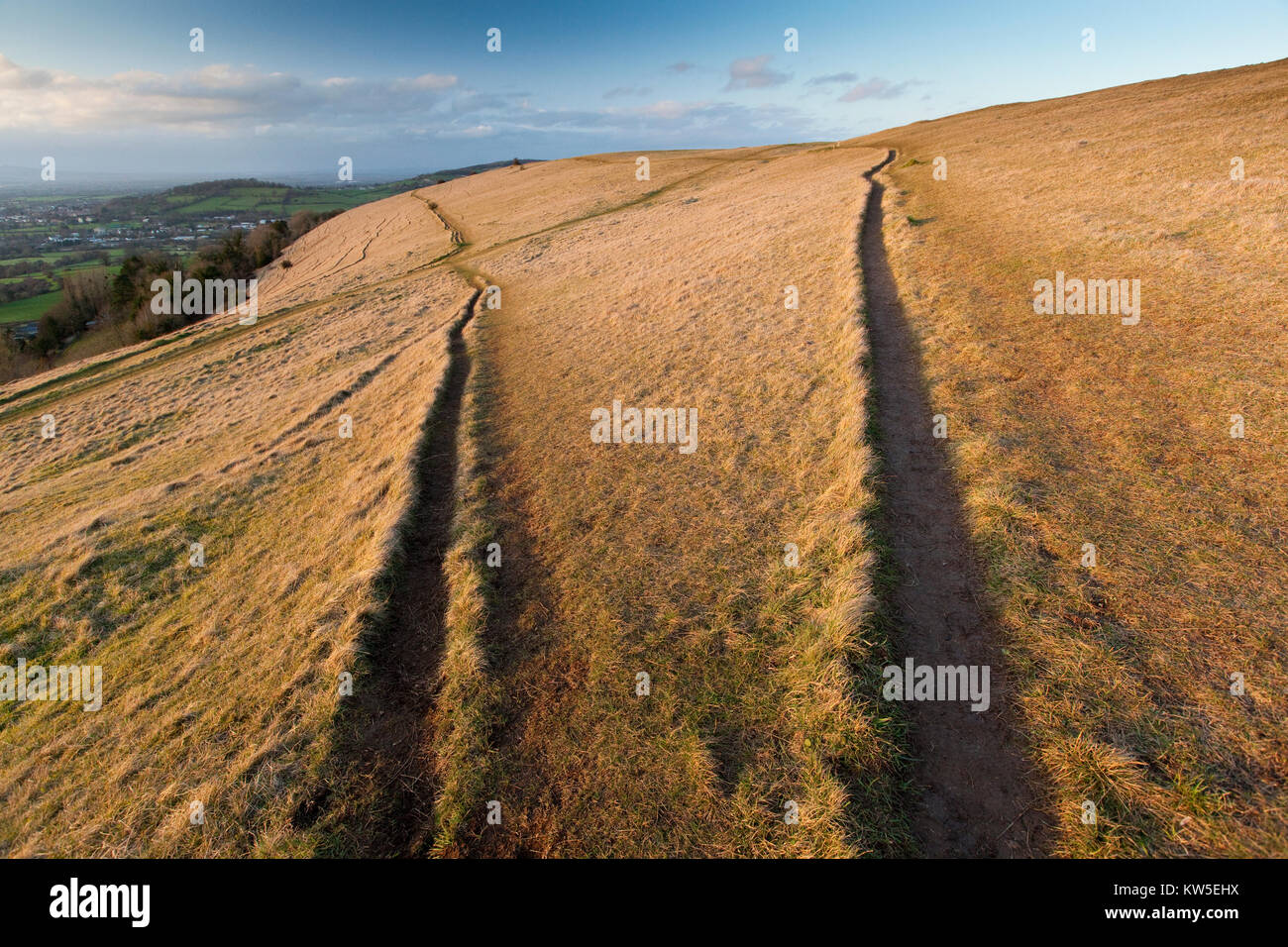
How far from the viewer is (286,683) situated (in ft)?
25.8

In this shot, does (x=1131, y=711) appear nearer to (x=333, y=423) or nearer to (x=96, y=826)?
(x=96, y=826)

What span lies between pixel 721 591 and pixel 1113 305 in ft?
47.1

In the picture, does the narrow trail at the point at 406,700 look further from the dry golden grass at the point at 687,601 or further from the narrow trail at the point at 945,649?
the narrow trail at the point at 945,649

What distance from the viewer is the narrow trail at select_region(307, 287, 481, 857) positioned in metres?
6.04

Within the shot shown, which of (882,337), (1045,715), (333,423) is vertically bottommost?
(1045,715)

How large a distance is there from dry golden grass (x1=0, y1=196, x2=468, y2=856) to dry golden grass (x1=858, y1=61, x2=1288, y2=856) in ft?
28.9

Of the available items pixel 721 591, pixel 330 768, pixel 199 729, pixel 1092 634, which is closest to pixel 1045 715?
pixel 1092 634

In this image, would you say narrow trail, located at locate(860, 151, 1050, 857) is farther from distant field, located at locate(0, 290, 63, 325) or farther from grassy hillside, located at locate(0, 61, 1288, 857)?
distant field, located at locate(0, 290, 63, 325)

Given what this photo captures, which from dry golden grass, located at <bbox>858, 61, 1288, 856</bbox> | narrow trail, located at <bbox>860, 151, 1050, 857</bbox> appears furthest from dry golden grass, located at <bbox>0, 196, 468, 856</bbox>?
dry golden grass, located at <bbox>858, 61, 1288, 856</bbox>

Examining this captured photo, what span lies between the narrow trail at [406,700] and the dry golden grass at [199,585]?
450 mm

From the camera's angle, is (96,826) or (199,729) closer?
(96,826)
